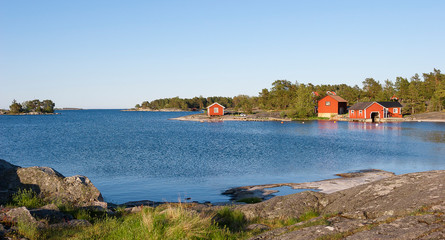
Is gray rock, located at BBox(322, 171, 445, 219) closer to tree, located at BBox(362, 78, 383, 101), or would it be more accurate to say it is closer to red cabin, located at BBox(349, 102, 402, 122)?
red cabin, located at BBox(349, 102, 402, 122)

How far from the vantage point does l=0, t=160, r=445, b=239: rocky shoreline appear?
22.5ft

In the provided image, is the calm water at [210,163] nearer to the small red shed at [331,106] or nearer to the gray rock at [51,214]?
the gray rock at [51,214]

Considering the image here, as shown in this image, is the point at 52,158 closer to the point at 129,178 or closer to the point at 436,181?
the point at 129,178

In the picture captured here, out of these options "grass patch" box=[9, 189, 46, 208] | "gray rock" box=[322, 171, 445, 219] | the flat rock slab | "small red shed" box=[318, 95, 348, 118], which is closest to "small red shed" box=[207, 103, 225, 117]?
"small red shed" box=[318, 95, 348, 118]

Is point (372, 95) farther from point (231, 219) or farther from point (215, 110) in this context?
point (231, 219)

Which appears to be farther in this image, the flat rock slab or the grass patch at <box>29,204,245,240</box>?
the flat rock slab

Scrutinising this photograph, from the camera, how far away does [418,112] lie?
10956 cm

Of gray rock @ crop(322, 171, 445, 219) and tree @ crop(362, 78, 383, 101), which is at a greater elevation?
tree @ crop(362, 78, 383, 101)

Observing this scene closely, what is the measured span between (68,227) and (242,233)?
4.70 m

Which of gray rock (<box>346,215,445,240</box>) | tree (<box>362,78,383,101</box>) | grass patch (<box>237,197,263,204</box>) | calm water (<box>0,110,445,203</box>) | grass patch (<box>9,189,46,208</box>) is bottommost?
calm water (<box>0,110,445,203</box>)

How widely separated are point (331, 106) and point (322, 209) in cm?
10252

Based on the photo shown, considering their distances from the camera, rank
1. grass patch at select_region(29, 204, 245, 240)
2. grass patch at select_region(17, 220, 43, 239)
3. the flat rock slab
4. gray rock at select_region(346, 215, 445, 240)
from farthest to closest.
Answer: the flat rock slab
grass patch at select_region(17, 220, 43, 239)
grass patch at select_region(29, 204, 245, 240)
gray rock at select_region(346, 215, 445, 240)

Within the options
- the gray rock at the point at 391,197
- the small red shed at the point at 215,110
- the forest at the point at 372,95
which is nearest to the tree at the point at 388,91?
the forest at the point at 372,95

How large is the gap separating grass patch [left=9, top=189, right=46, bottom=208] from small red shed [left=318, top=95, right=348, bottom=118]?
10315 centimetres
